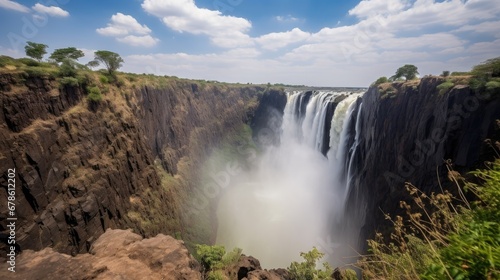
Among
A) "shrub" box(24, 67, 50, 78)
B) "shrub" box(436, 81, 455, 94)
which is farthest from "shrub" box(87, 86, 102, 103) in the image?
"shrub" box(436, 81, 455, 94)

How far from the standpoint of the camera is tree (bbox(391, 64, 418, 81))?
36.9 meters

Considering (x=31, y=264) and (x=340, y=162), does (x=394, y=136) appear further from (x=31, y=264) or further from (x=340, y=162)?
(x=31, y=264)

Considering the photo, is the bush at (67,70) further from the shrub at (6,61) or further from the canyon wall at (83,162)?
the shrub at (6,61)

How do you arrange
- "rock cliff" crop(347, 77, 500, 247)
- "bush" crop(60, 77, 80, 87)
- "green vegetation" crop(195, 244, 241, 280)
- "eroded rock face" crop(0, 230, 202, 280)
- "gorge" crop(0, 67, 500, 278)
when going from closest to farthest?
"eroded rock face" crop(0, 230, 202, 280), "rock cliff" crop(347, 77, 500, 247), "gorge" crop(0, 67, 500, 278), "green vegetation" crop(195, 244, 241, 280), "bush" crop(60, 77, 80, 87)

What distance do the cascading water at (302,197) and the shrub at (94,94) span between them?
30914 millimetres

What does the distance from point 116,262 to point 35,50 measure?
30.4 metres

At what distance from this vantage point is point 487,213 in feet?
12.2

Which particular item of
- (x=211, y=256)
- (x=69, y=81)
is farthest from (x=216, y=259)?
(x=69, y=81)

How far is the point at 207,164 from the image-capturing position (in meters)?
58.3

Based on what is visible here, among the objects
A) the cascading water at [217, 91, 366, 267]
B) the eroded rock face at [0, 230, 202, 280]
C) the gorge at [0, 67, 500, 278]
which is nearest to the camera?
the eroded rock face at [0, 230, 202, 280]

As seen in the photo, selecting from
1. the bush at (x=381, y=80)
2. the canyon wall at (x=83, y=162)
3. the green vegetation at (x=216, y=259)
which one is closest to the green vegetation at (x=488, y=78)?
the bush at (x=381, y=80)

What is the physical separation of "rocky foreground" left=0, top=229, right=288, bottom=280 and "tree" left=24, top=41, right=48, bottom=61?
26633 millimetres

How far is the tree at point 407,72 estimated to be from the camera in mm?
36938

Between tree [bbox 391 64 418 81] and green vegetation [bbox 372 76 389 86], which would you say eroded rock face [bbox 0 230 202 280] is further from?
tree [bbox 391 64 418 81]
